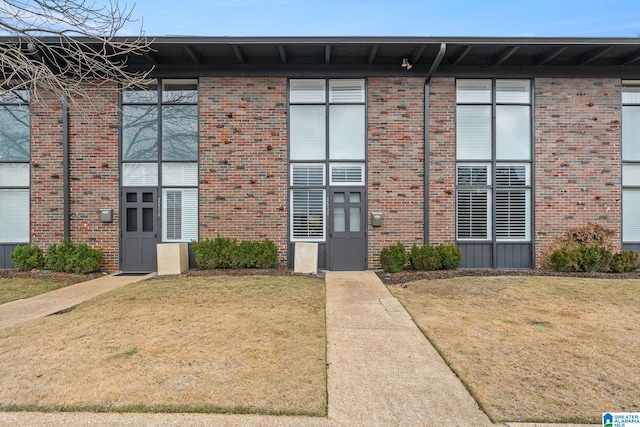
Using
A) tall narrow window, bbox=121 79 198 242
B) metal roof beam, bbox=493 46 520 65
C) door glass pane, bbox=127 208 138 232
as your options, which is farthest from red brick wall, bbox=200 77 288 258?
metal roof beam, bbox=493 46 520 65

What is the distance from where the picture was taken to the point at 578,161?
898cm

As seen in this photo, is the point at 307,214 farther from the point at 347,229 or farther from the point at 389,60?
the point at 389,60

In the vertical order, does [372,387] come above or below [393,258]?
below

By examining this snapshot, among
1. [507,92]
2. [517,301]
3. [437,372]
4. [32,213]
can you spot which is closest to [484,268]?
[517,301]

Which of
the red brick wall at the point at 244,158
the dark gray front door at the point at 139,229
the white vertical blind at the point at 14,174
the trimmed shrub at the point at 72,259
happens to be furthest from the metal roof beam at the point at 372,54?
the white vertical blind at the point at 14,174

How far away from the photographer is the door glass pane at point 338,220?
9008mm

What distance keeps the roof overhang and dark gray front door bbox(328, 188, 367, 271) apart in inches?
126

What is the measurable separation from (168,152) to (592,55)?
11183 millimetres

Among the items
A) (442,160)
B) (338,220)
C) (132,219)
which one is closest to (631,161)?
(442,160)

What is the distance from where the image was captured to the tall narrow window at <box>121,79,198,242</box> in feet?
29.6

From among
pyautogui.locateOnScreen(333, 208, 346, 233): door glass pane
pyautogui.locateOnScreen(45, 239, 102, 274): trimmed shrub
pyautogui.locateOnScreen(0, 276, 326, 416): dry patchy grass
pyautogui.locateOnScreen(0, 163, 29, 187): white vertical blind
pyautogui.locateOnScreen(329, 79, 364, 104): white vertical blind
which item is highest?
pyautogui.locateOnScreen(329, 79, 364, 104): white vertical blind

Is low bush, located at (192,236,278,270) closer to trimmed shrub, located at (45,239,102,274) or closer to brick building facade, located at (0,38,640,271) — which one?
brick building facade, located at (0,38,640,271)

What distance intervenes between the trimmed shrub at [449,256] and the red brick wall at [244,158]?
391 centimetres

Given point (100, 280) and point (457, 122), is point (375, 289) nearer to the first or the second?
point (457, 122)
